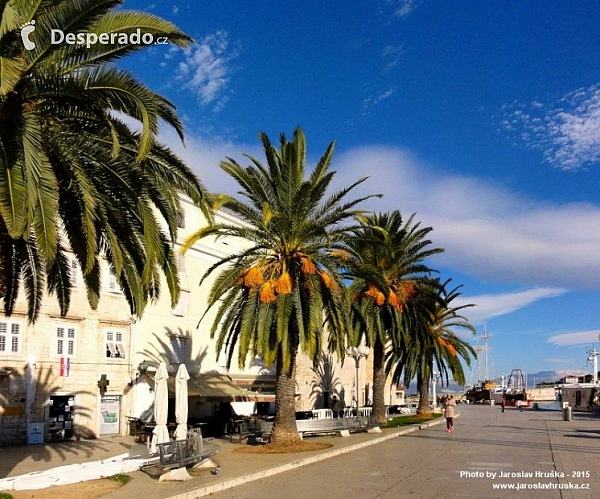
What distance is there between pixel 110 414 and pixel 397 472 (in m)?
15.1

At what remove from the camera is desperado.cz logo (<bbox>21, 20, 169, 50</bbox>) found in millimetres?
9836

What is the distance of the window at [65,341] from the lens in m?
25.0

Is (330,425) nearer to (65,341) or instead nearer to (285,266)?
(285,266)

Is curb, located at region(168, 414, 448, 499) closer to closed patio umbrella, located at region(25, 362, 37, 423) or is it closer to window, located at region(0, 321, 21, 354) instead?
closed patio umbrella, located at region(25, 362, 37, 423)

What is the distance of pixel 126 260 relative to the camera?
1336 cm

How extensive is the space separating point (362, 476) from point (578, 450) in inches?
383

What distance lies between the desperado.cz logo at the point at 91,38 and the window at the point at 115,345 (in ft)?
60.9

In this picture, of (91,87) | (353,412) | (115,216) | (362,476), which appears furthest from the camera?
(353,412)

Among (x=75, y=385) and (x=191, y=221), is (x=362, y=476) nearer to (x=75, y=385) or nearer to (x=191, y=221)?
(x=75, y=385)

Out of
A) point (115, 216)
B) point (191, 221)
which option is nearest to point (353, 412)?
point (191, 221)

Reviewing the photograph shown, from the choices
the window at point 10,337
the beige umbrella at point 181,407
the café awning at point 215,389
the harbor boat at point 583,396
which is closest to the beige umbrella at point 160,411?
the beige umbrella at point 181,407

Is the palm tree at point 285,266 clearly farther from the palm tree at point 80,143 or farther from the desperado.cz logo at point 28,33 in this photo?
the desperado.cz logo at point 28,33

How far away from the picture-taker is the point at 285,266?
21.2 meters

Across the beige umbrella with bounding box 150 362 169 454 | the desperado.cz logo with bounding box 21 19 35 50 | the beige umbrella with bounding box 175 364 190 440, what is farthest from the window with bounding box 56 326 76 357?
the desperado.cz logo with bounding box 21 19 35 50
